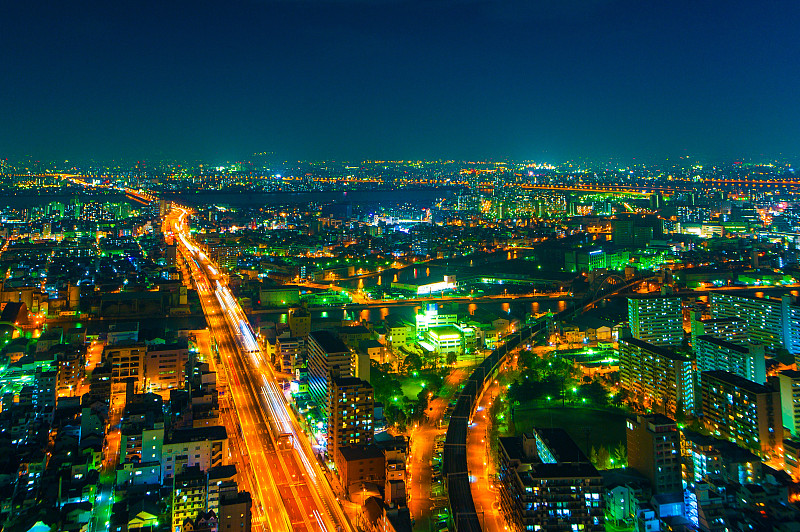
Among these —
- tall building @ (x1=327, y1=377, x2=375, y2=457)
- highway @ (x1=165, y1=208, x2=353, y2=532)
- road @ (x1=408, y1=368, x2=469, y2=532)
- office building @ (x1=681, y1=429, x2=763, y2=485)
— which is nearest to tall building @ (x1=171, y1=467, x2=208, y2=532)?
highway @ (x1=165, y1=208, x2=353, y2=532)

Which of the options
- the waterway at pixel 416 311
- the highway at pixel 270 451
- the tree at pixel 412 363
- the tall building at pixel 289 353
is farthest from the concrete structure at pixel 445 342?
the highway at pixel 270 451

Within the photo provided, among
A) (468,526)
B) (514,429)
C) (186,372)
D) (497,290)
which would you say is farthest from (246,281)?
(468,526)

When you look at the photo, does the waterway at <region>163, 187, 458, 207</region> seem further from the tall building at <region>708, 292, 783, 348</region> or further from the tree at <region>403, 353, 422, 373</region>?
the tree at <region>403, 353, 422, 373</region>

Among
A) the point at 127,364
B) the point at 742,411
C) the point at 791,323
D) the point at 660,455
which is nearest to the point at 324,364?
the point at 127,364

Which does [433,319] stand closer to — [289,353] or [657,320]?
[289,353]

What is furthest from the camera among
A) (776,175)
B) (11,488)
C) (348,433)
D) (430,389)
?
(776,175)

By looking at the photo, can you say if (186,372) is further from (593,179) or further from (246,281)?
(593,179)
